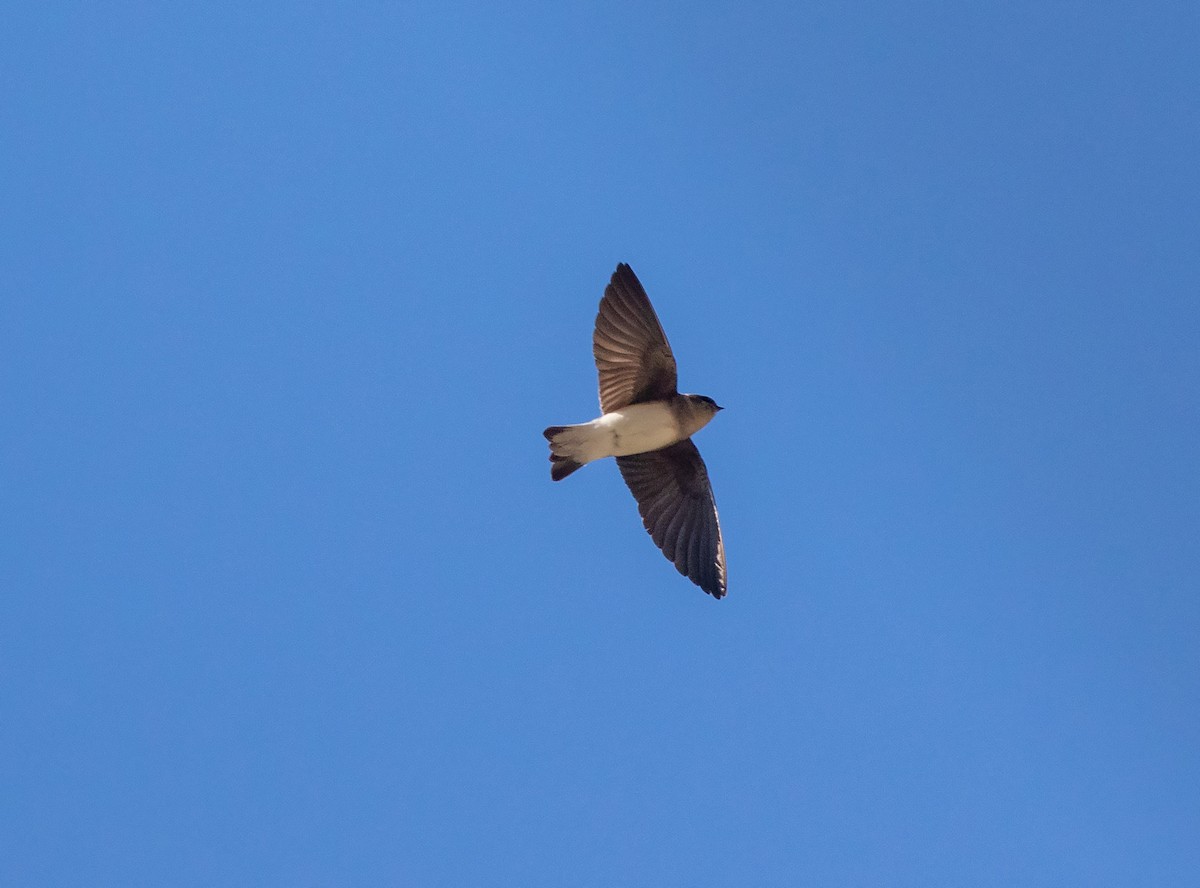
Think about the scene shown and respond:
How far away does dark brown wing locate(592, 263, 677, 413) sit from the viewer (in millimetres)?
8086

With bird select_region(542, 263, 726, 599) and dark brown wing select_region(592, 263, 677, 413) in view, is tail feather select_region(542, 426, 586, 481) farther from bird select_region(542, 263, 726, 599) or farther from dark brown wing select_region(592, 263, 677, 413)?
dark brown wing select_region(592, 263, 677, 413)

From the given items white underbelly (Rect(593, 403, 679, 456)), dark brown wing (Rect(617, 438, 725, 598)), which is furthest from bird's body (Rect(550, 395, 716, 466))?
dark brown wing (Rect(617, 438, 725, 598))

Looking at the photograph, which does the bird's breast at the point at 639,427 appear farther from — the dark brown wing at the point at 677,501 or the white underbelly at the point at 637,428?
the dark brown wing at the point at 677,501

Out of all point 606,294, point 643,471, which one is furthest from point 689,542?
point 606,294

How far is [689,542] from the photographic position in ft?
27.0

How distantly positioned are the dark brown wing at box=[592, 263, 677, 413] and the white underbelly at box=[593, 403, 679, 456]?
3.6 inches

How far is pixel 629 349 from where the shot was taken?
321 inches

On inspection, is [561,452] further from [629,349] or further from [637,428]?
[629,349]

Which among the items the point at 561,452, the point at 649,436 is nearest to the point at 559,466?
the point at 561,452

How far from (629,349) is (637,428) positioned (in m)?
0.38

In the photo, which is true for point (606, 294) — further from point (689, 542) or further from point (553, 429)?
point (689, 542)

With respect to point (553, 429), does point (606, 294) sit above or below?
above

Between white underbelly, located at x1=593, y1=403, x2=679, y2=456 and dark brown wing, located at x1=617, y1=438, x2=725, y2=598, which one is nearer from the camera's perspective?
white underbelly, located at x1=593, y1=403, x2=679, y2=456

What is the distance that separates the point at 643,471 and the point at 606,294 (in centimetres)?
90
